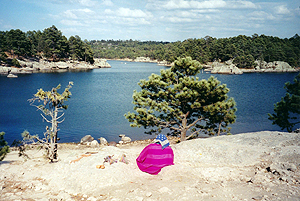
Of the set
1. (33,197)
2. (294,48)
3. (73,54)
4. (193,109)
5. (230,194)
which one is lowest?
(33,197)

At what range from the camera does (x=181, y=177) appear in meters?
10.2

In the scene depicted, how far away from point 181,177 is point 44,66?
→ 4057 inches

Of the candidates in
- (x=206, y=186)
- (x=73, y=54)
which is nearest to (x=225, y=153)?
(x=206, y=186)

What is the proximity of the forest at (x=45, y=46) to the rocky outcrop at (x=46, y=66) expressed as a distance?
317cm

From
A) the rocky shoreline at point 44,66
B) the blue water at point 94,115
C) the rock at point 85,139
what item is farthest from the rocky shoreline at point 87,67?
the rock at point 85,139

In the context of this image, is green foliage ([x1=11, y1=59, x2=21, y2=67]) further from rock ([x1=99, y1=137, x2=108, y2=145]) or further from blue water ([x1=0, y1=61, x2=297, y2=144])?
rock ([x1=99, y1=137, x2=108, y2=145])

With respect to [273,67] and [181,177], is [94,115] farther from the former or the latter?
[273,67]

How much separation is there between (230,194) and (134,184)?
12.8 feet

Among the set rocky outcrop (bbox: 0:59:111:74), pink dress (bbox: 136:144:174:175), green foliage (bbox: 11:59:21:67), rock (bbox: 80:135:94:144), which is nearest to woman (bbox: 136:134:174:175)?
pink dress (bbox: 136:144:174:175)

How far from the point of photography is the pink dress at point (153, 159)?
1076 cm

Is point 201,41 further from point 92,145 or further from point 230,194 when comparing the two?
point 230,194

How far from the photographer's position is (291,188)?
8.44 m

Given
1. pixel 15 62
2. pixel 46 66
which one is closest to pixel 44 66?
pixel 46 66

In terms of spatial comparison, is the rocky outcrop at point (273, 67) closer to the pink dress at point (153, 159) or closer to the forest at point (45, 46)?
the forest at point (45, 46)
